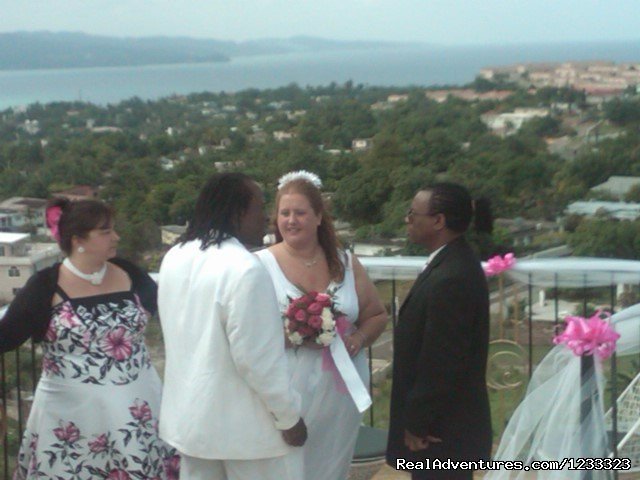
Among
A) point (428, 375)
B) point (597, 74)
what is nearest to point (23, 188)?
point (428, 375)

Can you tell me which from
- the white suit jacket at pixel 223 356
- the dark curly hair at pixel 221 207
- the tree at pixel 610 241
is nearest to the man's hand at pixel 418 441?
the white suit jacket at pixel 223 356

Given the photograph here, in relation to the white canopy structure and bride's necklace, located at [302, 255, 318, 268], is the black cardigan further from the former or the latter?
the white canopy structure

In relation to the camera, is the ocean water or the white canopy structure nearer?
the white canopy structure

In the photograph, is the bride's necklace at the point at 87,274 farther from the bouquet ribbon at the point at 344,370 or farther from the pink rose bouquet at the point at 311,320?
the bouquet ribbon at the point at 344,370

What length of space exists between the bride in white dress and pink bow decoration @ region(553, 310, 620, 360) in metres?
0.62

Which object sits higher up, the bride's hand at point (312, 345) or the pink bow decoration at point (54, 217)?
the pink bow decoration at point (54, 217)

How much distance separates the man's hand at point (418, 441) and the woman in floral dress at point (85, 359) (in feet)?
2.60

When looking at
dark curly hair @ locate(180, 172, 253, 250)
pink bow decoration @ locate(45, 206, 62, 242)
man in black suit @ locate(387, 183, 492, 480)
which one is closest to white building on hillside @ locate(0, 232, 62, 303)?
pink bow decoration @ locate(45, 206, 62, 242)

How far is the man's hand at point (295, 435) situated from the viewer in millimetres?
2557

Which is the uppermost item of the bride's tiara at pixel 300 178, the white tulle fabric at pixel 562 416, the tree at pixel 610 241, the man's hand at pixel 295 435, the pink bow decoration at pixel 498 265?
the bride's tiara at pixel 300 178

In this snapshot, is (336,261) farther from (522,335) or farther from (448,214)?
(522,335)

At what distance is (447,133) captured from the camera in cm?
2139

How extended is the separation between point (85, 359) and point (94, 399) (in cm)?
12

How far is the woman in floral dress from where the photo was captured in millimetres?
2779
